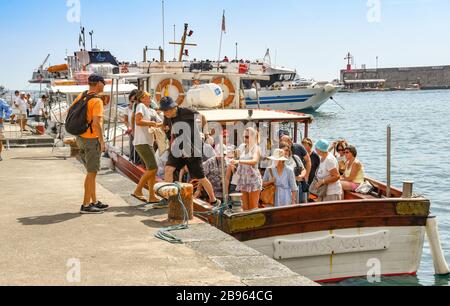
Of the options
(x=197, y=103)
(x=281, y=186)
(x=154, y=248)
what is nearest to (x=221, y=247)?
(x=154, y=248)

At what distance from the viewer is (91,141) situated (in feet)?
28.5

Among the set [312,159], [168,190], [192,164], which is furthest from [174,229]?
[312,159]

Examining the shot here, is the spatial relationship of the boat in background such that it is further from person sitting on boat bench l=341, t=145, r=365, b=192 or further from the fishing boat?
person sitting on boat bench l=341, t=145, r=365, b=192

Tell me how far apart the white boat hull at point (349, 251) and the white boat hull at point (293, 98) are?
50.1m

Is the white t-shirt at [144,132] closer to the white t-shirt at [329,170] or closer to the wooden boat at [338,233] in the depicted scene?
the wooden boat at [338,233]

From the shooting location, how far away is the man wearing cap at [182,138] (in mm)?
8867

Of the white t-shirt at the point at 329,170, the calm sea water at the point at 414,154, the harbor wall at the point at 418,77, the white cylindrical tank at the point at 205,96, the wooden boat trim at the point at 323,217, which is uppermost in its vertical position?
the harbor wall at the point at 418,77

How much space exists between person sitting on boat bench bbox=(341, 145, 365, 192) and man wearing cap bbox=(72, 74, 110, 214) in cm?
455

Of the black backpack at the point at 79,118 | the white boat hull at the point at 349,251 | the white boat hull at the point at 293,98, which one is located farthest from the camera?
the white boat hull at the point at 293,98

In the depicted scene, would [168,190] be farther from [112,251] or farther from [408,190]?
[408,190]

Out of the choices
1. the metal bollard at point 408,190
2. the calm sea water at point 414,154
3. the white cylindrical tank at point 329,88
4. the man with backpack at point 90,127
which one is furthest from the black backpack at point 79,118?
the white cylindrical tank at point 329,88

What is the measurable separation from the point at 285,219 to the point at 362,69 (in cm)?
18340

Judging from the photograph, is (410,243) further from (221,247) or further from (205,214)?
(221,247)

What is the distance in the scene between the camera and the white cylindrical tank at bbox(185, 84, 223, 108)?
13359mm
